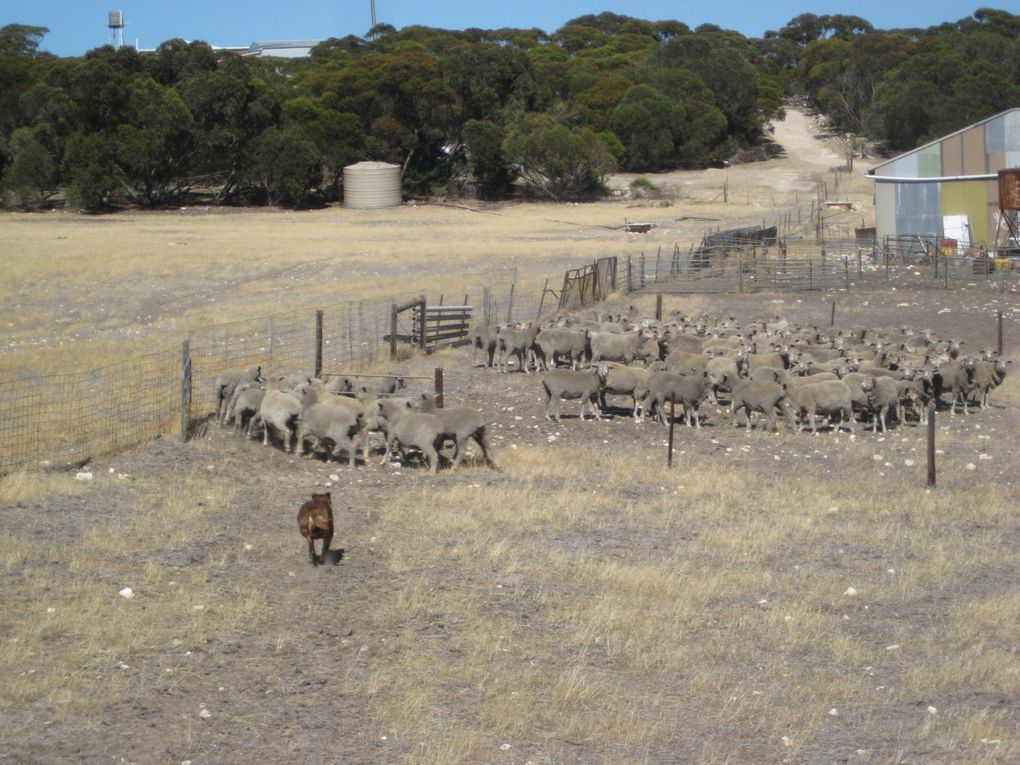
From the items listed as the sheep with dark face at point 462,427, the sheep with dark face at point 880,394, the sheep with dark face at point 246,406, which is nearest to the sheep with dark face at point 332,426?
the sheep with dark face at point 246,406

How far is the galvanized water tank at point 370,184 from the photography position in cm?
7431

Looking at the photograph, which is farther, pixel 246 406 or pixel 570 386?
pixel 570 386

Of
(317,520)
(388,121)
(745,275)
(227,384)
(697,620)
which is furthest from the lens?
(388,121)

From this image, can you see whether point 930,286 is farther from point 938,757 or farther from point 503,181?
point 503,181

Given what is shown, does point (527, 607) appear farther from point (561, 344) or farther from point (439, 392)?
point (561, 344)

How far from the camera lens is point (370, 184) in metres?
74.5

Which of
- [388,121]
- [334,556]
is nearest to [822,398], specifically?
[334,556]

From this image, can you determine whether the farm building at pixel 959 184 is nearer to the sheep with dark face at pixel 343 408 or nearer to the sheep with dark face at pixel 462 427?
the sheep with dark face at pixel 462 427

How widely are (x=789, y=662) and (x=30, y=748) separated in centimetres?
573

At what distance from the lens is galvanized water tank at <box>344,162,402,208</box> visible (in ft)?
244

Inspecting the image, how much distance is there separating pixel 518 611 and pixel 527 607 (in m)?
0.15

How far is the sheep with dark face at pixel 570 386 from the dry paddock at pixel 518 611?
7.41 feet

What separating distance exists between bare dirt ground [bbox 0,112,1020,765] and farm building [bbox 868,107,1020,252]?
2453 cm

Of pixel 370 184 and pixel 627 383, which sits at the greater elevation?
pixel 370 184
